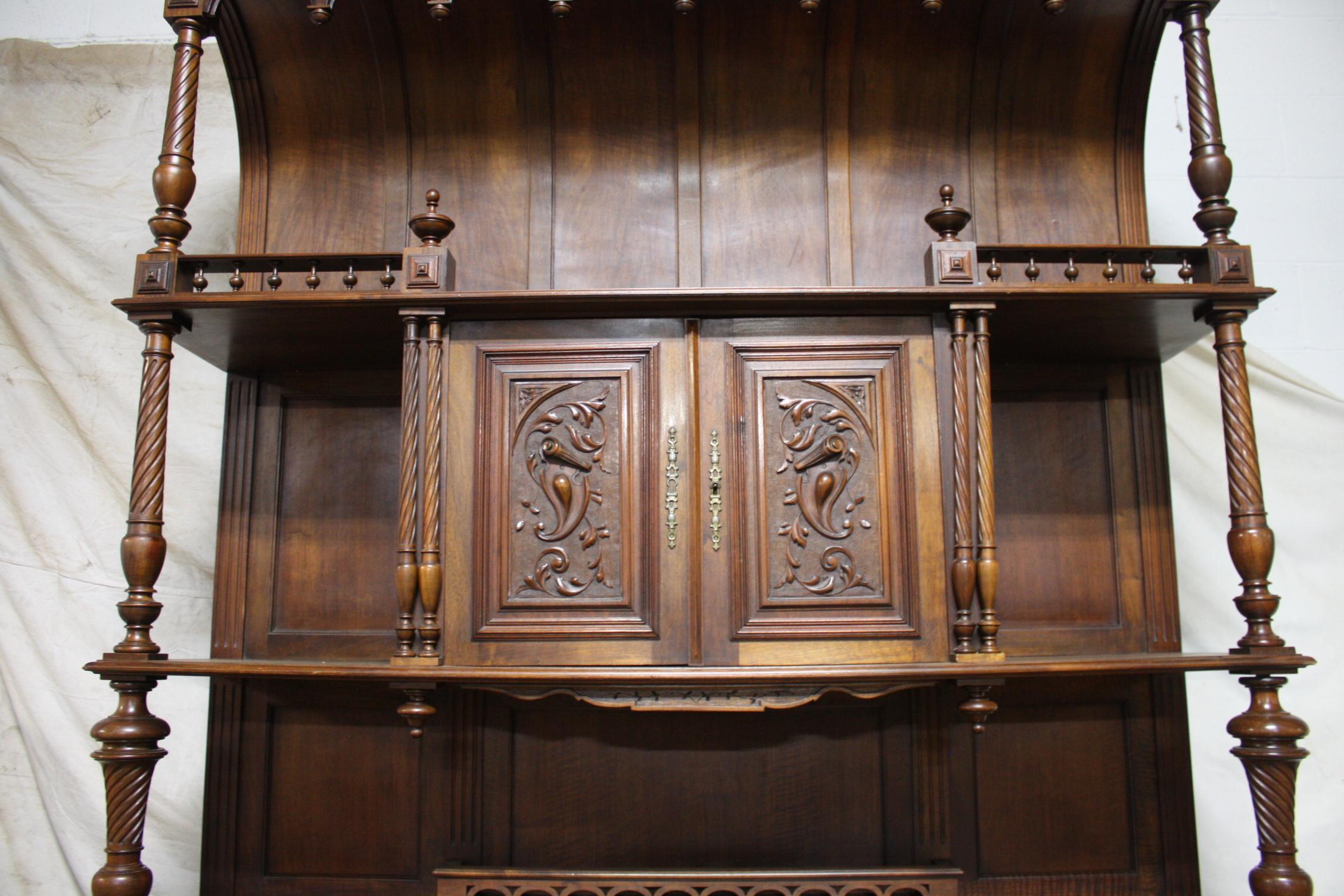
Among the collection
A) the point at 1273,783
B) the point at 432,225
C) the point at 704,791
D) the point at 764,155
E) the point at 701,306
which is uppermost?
the point at 764,155

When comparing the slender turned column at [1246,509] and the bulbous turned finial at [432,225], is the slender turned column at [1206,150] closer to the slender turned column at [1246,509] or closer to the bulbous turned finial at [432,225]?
the slender turned column at [1246,509]

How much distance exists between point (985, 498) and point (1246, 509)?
23.0 inches

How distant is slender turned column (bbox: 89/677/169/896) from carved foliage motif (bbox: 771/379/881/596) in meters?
1.44

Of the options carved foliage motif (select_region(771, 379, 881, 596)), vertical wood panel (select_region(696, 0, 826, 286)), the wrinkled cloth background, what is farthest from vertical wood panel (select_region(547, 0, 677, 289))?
the wrinkled cloth background

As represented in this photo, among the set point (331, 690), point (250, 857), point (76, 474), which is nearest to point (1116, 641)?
point (331, 690)

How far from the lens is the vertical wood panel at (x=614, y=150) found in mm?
2598

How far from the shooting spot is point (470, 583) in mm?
2154

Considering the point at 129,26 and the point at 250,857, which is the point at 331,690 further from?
the point at 129,26

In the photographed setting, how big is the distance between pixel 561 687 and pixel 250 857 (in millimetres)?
1048

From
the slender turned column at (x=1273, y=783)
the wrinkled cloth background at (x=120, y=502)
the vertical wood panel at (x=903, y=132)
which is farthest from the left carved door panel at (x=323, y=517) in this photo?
the slender turned column at (x=1273, y=783)

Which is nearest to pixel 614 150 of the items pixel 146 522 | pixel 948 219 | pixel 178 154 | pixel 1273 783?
pixel 948 219

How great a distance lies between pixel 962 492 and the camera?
83.9 inches

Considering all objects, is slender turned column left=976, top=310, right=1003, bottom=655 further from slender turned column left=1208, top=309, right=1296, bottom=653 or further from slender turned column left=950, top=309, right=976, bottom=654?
slender turned column left=1208, top=309, right=1296, bottom=653

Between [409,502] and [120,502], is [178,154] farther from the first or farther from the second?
[120,502]
